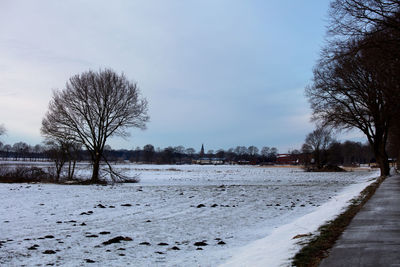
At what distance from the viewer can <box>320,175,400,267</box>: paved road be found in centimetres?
510

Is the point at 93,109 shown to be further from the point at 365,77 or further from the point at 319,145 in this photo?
the point at 319,145

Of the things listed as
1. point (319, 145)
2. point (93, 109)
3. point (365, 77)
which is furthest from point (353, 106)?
point (319, 145)

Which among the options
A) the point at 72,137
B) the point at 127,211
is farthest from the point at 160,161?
the point at 127,211

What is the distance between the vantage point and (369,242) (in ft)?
21.0

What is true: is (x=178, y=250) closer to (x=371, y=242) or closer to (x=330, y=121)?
(x=371, y=242)

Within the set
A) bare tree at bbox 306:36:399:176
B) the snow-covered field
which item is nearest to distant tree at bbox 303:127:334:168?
bare tree at bbox 306:36:399:176

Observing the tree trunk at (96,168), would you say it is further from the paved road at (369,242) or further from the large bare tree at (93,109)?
the paved road at (369,242)

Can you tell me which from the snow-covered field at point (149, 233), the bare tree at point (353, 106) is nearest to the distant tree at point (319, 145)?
the bare tree at point (353, 106)

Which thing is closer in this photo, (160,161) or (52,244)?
(52,244)

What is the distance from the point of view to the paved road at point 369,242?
16.7 feet

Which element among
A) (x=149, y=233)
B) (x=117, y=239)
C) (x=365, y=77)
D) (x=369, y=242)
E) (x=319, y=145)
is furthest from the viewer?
(x=319, y=145)

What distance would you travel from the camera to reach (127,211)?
43.5 feet

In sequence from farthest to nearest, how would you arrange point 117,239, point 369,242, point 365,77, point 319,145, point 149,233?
1. point 319,145
2. point 365,77
3. point 149,233
4. point 117,239
5. point 369,242

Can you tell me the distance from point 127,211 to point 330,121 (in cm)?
2572
